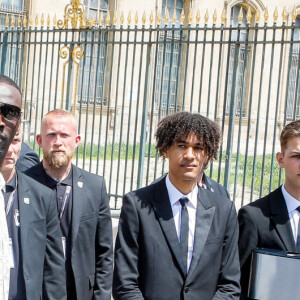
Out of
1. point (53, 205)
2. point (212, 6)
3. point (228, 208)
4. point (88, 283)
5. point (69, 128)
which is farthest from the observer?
point (212, 6)

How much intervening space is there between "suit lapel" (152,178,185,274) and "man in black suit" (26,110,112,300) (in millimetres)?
940

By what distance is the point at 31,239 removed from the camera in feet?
9.97

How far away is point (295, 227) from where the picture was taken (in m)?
2.98

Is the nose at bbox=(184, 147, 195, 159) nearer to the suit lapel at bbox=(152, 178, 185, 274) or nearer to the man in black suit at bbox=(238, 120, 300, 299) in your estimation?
the suit lapel at bbox=(152, 178, 185, 274)

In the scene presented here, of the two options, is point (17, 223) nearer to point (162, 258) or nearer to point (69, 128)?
point (162, 258)

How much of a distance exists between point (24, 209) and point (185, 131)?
0.90 m

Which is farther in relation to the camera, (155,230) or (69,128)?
(69,128)

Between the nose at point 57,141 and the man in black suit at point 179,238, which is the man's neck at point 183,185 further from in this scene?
the nose at point 57,141

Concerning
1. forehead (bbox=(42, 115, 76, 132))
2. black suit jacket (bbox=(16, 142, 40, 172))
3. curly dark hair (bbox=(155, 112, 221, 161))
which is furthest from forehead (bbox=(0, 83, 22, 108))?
black suit jacket (bbox=(16, 142, 40, 172))

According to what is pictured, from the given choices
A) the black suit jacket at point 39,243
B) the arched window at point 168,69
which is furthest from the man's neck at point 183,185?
the arched window at point 168,69

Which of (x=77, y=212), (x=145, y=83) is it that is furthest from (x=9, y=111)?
(x=145, y=83)

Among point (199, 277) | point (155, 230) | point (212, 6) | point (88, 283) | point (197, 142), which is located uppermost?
point (212, 6)

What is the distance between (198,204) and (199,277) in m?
0.35

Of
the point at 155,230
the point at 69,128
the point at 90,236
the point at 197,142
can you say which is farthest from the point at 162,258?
the point at 69,128
